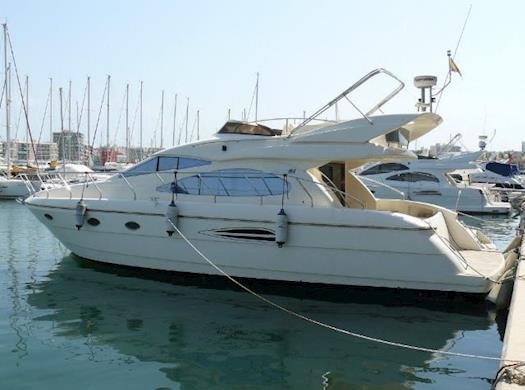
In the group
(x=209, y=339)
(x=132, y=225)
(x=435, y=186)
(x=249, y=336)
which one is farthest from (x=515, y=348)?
(x=435, y=186)

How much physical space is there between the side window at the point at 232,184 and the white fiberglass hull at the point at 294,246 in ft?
1.83

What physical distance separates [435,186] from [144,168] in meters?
18.5

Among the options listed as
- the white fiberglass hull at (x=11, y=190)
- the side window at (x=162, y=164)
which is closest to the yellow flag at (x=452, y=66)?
the side window at (x=162, y=164)

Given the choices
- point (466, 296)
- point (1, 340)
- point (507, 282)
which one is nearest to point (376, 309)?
point (466, 296)

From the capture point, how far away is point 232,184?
34.2 ft

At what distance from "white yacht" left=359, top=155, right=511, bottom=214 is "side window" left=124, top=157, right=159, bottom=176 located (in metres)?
15.8

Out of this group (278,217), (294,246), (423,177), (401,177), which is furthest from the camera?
(401,177)

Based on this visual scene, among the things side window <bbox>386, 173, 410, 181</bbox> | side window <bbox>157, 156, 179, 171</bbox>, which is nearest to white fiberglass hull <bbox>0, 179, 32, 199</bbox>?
side window <bbox>386, 173, 410, 181</bbox>

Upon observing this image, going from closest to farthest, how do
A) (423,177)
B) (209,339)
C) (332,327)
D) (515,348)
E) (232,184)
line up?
(515,348) → (209,339) → (332,327) → (232,184) → (423,177)

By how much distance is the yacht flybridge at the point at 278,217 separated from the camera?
913 centimetres

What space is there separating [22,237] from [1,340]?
10163 millimetres

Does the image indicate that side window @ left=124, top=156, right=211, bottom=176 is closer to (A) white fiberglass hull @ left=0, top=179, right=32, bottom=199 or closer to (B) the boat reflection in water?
(B) the boat reflection in water

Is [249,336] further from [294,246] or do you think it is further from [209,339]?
[294,246]

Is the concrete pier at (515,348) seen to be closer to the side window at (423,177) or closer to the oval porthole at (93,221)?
the oval porthole at (93,221)
